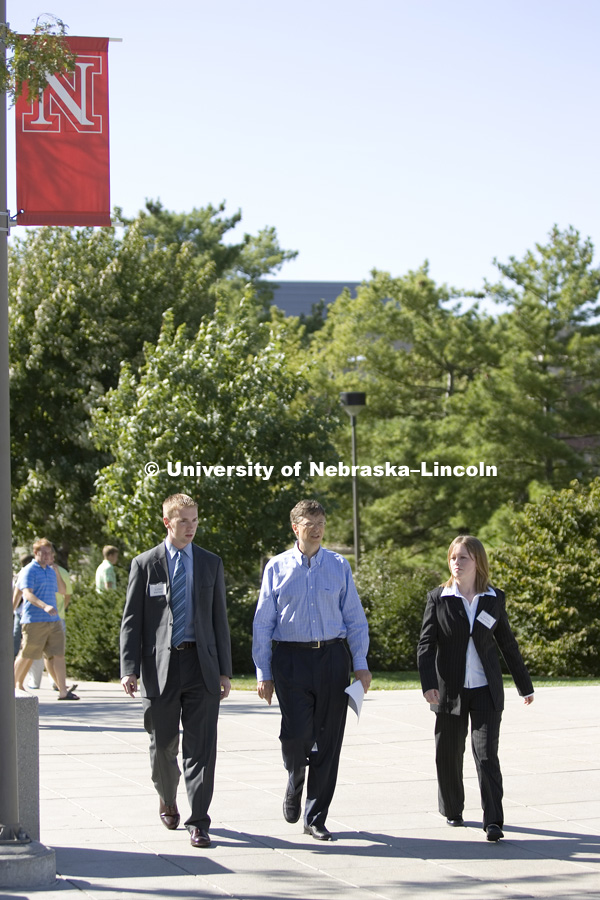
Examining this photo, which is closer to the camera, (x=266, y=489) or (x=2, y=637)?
(x=2, y=637)

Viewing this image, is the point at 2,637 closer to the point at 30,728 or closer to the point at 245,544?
the point at 30,728

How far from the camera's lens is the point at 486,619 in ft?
21.6

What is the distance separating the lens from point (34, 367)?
25.9 m

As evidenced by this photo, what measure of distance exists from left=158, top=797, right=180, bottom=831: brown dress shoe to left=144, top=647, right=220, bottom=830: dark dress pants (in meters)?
0.17

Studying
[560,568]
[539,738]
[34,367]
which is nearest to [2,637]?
[539,738]

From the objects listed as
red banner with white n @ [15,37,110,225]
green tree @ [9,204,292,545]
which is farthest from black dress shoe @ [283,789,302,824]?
green tree @ [9,204,292,545]

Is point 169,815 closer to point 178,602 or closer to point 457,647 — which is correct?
point 178,602

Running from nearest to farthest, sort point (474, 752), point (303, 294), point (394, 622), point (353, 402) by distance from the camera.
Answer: point (474, 752) → point (394, 622) → point (353, 402) → point (303, 294)

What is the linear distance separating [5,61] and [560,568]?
1381cm

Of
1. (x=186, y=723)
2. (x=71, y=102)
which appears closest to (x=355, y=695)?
(x=186, y=723)

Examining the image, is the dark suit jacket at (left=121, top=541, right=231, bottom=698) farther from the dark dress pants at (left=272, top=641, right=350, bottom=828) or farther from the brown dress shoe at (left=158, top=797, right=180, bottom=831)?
the brown dress shoe at (left=158, top=797, right=180, bottom=831)

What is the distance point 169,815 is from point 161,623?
3.46ft

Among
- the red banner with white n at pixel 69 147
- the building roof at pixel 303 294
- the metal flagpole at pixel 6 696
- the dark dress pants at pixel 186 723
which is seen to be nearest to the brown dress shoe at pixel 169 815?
the dark dress pants at pixel 186 723

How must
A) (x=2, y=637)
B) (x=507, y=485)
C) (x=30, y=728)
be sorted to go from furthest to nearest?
(x=507, y=485) < (x=30, y=728) < (x=2, y=637)
